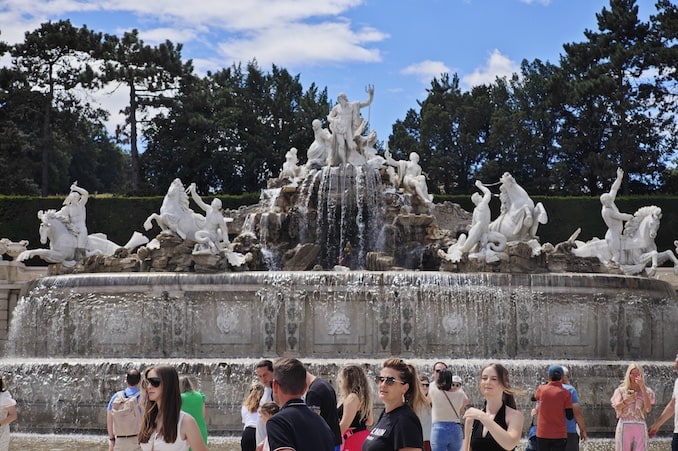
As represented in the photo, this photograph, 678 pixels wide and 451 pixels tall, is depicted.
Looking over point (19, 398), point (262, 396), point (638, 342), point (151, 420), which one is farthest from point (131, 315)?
point (151, 420)

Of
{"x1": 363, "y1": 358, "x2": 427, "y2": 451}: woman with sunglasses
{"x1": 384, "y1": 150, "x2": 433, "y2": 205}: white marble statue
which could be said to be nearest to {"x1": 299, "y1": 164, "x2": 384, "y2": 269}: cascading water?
{"x1": 384, "y1": 150, "x2": 433, "y2": 205}: white marble statue

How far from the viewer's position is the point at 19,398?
66.9 feet

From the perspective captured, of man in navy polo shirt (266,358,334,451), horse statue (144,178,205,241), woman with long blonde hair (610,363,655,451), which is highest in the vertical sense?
horse statue (144,178,205,241)

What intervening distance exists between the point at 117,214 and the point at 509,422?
32969 mm

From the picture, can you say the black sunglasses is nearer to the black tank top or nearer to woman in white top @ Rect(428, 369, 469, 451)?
the black tank top

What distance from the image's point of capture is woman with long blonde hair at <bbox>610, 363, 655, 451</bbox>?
1076 cm

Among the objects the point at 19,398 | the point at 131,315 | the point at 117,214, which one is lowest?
the point at 19,398

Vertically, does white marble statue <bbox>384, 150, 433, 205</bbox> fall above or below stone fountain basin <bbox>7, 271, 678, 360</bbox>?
above

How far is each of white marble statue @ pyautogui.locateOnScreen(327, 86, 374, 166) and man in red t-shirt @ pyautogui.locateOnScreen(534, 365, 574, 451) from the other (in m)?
22.8

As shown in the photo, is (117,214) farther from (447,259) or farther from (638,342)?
(638,342)

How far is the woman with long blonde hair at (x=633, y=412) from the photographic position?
10758 mm

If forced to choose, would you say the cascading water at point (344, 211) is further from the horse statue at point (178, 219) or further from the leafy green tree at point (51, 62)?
the leafy green tree at point (51, 62)

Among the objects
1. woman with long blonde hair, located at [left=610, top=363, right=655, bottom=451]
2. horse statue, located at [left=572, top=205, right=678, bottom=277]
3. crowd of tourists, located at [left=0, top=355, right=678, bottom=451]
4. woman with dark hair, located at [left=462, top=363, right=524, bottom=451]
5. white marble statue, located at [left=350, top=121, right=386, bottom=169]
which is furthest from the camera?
white marble statue, located at [left=350, top=121, right=386, bottom=169]

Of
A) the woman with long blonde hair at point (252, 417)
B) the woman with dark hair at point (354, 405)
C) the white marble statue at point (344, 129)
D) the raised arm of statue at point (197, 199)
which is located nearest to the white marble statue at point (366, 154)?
the white marble statue at point (344, 129)
